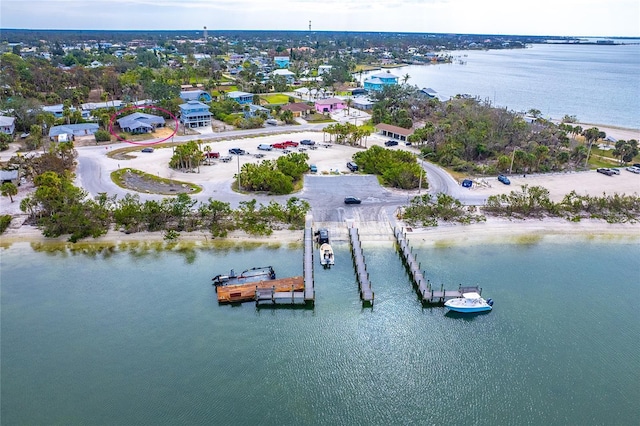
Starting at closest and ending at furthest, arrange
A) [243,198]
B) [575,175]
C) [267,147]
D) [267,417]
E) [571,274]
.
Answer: [267,417] → [571,274] → [243,198] → [575,175] → [267,147]

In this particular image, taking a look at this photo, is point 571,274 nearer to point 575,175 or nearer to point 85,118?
point 575,175

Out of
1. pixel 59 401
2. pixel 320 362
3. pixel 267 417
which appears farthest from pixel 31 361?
pixel 320 362

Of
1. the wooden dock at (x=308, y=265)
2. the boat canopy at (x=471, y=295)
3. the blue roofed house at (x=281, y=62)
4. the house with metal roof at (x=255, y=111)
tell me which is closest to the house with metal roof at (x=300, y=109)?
the house with metal roof at (x=255, y=111)

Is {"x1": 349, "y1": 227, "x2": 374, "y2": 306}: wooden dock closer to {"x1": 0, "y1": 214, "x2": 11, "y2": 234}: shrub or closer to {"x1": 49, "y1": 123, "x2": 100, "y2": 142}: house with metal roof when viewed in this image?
{"x1": 0, "y1": 214, "x2": 11, "y2": 234}: shrub

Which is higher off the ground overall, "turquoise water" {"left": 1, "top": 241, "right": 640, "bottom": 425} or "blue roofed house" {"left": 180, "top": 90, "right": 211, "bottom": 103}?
"blue roofed house" {"left": 180, "top": 90, "right": 211, "bottom": 103}

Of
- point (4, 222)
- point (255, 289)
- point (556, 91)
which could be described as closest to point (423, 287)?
point (255, 289)

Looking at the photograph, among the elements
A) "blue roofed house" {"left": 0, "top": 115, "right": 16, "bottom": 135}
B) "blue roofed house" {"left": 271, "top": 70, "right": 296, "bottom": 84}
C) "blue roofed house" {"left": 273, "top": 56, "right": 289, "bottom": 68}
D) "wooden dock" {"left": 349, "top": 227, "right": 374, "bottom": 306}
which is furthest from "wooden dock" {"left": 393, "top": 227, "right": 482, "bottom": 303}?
"blue roofed house" {"left": 273, "top": 56, "right": 289, "bottom": 68}
